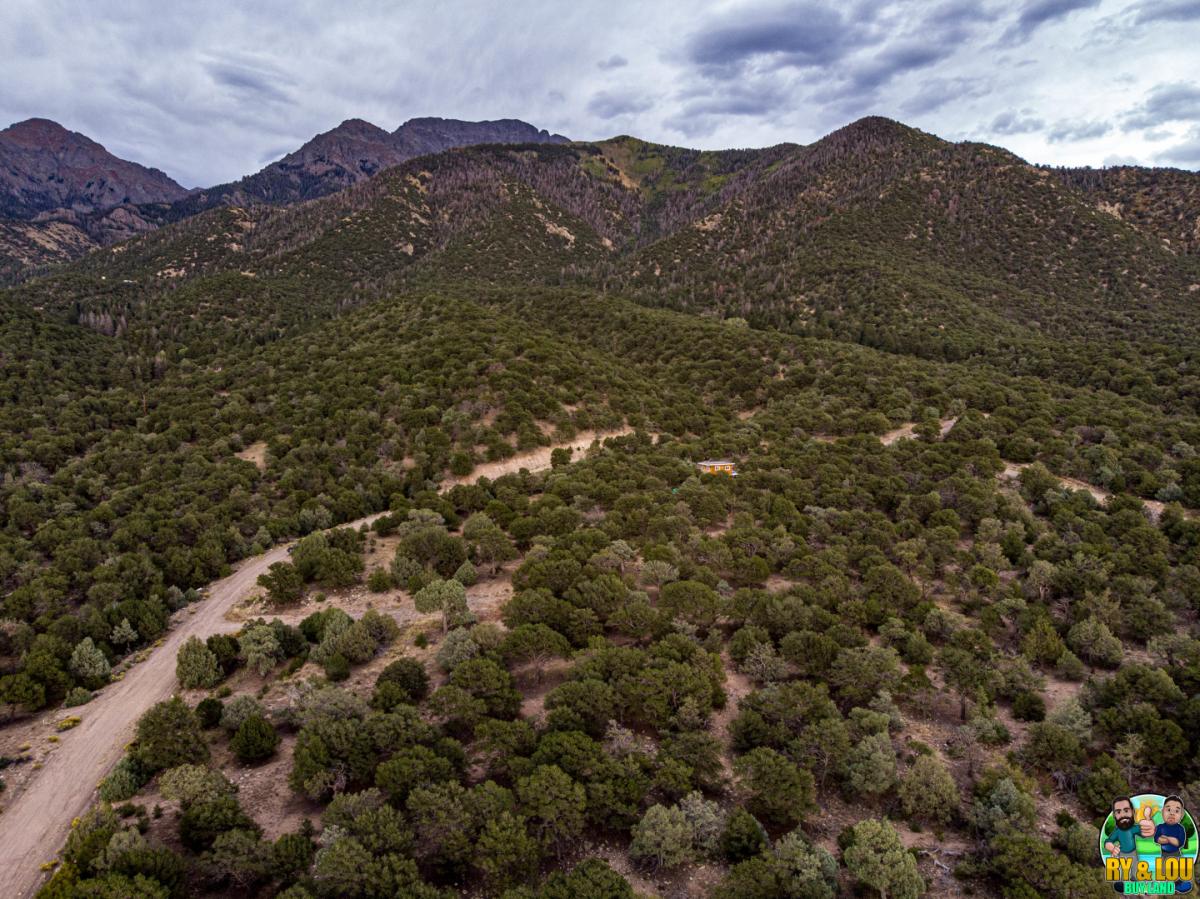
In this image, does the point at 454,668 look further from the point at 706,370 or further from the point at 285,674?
the point at 706,370

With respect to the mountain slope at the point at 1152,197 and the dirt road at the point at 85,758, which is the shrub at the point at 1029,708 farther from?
the mountain slope at the point at 1152,197

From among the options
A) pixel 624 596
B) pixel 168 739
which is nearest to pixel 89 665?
pixel 168 739

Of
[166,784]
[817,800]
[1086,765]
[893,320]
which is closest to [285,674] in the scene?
[166,784]

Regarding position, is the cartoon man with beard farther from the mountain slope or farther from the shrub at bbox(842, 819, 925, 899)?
the mountain slope

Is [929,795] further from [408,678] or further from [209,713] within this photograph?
[209,713]

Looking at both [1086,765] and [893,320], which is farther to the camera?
[893,320]
